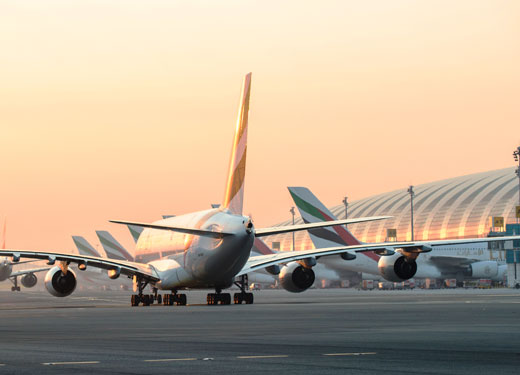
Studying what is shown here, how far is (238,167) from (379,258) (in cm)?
5119

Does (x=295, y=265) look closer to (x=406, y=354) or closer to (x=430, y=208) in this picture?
(x=406, y=354)

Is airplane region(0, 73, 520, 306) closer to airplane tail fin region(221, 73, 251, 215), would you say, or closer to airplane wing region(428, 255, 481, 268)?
airplane tail fin region(221, 73, 251, 215)

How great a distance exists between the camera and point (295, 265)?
5100 centimetres

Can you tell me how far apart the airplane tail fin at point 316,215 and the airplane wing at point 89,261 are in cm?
2635

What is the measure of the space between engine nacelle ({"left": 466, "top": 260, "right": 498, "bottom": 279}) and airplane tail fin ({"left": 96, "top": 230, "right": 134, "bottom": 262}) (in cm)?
4223

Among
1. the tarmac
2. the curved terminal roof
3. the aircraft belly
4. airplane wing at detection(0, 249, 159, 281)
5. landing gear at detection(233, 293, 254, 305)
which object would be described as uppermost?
the curved terminal roof

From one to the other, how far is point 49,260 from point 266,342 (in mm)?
29484

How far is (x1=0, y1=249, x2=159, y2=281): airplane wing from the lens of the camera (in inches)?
1768

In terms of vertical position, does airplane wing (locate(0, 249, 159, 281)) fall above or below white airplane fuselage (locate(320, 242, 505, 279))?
below

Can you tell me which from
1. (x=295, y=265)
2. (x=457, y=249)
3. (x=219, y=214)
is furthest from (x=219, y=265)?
(x=457, y=249)

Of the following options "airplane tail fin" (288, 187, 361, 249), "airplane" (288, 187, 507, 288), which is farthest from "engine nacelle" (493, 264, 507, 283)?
"airplane tail fin" (288, 187, 361, 249)

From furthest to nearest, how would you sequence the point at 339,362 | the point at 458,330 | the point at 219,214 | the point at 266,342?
the point at 219,214 → the point at 458,330 → the point at 266,342 → the point at 339,362

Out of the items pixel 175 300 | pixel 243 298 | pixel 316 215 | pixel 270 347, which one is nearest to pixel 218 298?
pixel 243 298

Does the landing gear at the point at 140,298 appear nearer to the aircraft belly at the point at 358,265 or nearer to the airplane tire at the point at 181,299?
the airplane tire at the point at 181,299
